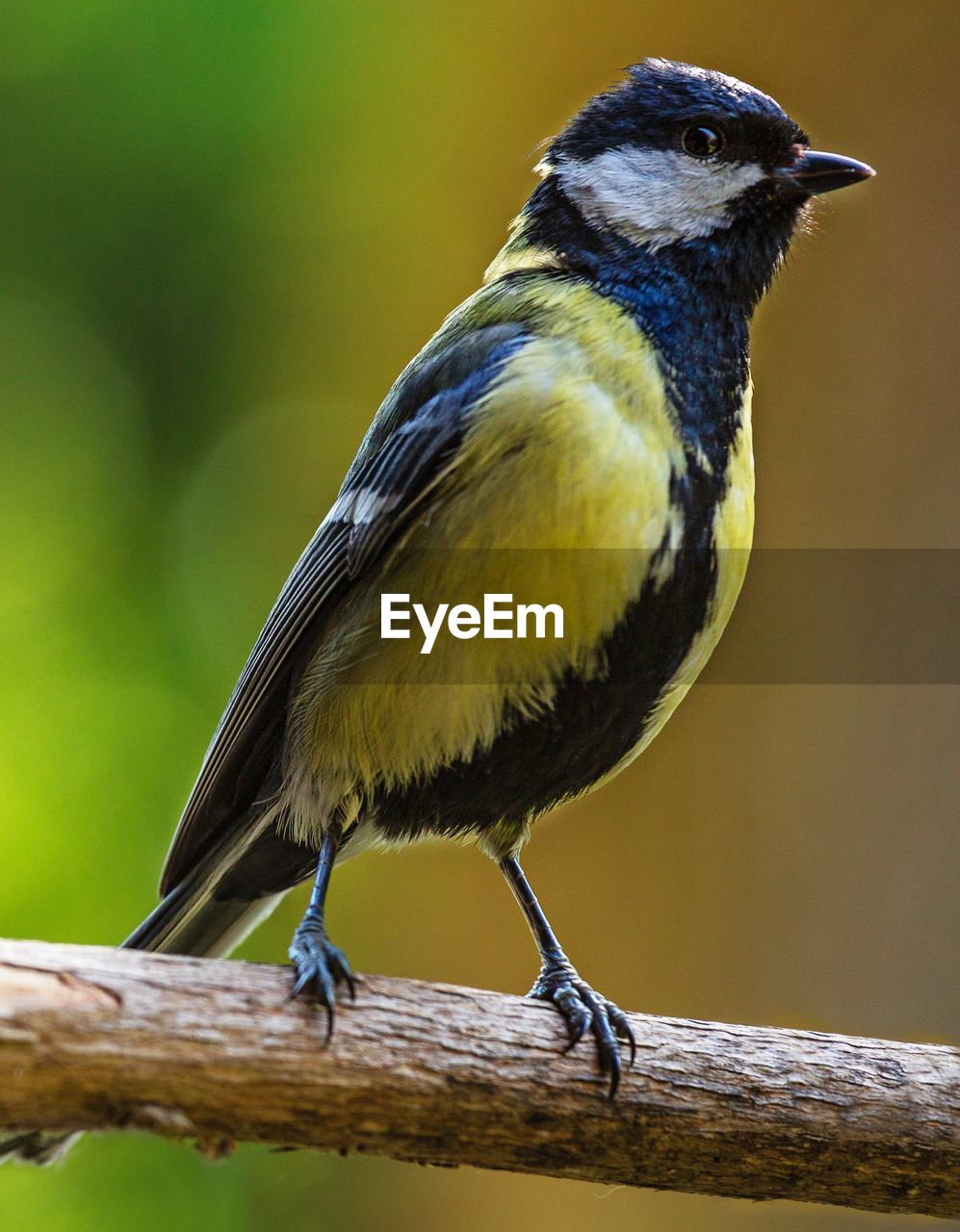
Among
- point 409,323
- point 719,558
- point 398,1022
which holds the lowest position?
point 398,1022

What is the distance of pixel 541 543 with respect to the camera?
1441mm

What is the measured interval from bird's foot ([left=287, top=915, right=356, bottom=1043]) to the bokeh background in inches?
57.5

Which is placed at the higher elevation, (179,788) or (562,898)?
(179,788)

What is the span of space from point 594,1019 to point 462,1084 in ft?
0.68

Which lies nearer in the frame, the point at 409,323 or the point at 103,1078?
the point at 103,1078

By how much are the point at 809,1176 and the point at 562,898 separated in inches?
65.6

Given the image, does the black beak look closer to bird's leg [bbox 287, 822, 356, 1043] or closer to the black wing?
the black wing

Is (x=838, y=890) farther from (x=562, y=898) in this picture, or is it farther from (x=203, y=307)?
(x=203, y=307)

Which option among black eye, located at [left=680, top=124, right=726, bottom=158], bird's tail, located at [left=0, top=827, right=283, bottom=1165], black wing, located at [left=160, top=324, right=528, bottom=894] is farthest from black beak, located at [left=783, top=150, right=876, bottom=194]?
bird's tail, located at [left=0, top=827, right=283, bottom=1165]

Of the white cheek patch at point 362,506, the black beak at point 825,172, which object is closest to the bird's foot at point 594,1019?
the white cheek patch at point 362,506

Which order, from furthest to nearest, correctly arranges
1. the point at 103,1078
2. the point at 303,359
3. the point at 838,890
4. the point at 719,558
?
the point at 303,359, the point at 838,890, the point at 719,558, the point at 103,1078

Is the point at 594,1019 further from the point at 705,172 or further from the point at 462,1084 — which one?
the point at 705,172

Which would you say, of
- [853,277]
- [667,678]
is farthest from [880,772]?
[667,678]

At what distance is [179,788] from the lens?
2.90 meters
